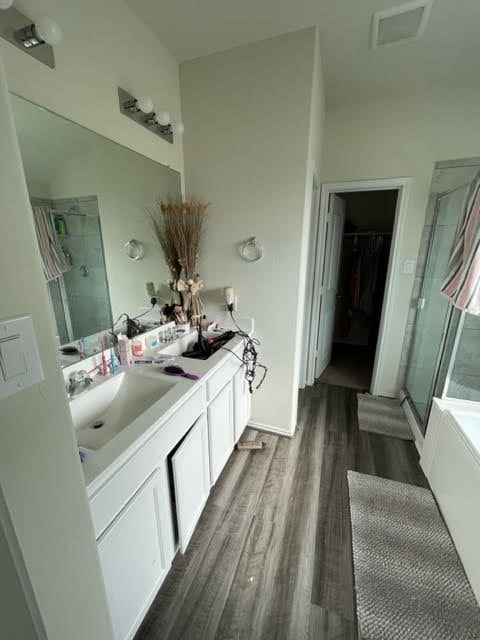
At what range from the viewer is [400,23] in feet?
4.67

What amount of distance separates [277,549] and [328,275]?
230 centimetres

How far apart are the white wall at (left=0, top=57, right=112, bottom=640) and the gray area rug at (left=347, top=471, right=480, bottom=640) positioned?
1.19 meters

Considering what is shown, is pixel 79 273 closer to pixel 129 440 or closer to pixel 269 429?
pixel 129 440

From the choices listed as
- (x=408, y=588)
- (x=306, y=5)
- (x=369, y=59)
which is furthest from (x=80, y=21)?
(x=408, y=588)

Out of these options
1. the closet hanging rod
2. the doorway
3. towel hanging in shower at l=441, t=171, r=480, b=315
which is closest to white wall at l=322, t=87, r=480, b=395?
towel hanging in shower at l=441, t=171, r=480, b=315

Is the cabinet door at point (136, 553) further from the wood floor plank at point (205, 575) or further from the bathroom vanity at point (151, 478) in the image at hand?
the wood floor plank at point (205, 575)

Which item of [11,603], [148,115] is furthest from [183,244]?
[11,603]

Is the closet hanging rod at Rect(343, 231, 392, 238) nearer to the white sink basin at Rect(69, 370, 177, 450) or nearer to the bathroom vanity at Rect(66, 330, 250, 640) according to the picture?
the bathroom vanity at Rect(66, 330, 250, 640)

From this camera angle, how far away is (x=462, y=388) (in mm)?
1834

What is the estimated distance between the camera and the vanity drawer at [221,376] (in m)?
1.40

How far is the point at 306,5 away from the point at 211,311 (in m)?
1.75

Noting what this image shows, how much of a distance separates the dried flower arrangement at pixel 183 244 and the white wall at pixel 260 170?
5.0 inches

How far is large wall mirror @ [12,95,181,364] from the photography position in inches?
41.3

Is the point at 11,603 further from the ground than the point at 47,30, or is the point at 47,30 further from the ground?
the point at 47,30
